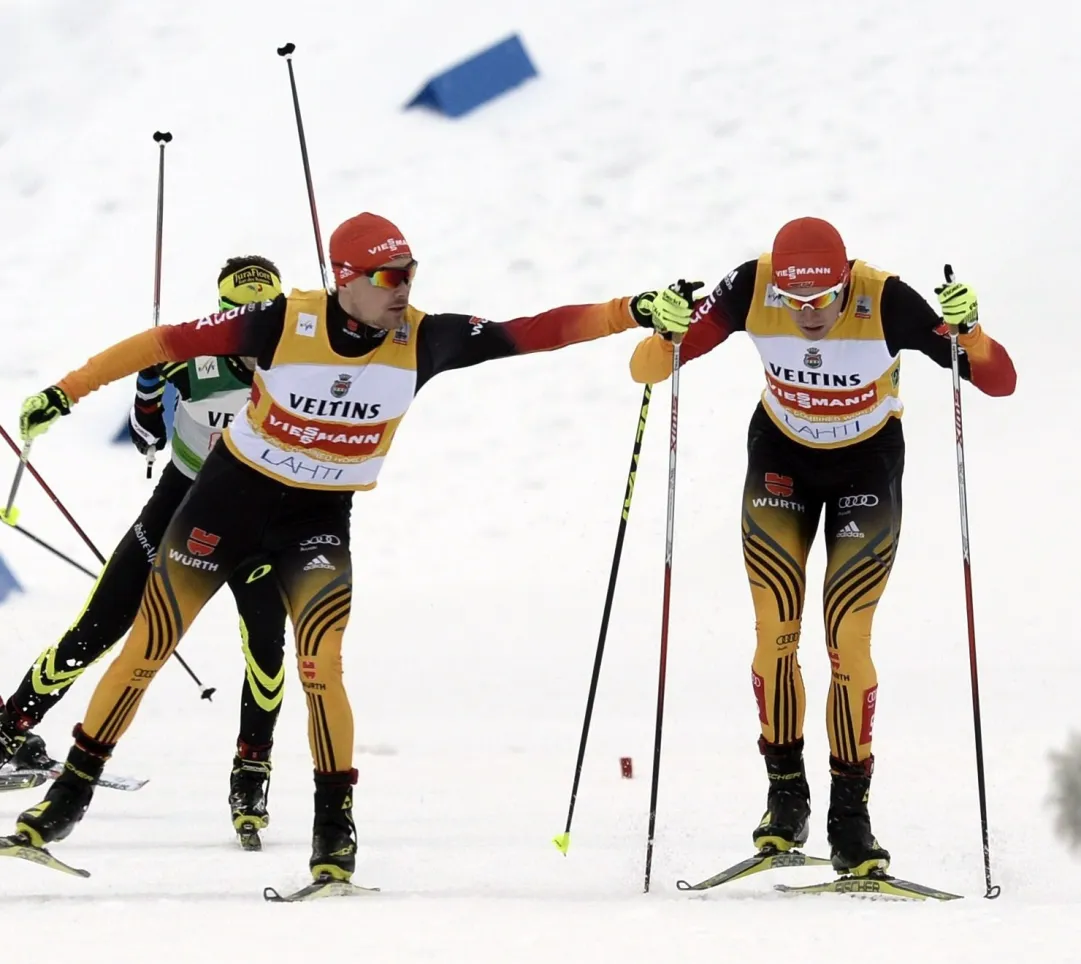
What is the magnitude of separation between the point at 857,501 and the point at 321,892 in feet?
6.64

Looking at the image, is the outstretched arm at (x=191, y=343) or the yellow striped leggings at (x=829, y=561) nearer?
the outstretched arm at (x=191, y=343)

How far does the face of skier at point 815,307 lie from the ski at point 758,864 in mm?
1559

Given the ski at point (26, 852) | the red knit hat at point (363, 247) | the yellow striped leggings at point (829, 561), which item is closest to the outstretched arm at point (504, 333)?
the red knit hat at point (363, 247)

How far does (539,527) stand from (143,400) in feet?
15.8

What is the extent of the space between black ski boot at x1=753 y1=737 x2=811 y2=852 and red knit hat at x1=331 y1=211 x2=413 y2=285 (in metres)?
1.93

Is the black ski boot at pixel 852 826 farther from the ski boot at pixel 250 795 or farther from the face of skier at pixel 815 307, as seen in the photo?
the ski boot at pixel 250 795

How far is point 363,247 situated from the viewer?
5.20 meters

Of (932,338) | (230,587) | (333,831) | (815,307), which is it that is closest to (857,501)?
(932,338)

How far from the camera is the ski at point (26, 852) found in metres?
5.06

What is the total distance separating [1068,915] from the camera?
4402mm

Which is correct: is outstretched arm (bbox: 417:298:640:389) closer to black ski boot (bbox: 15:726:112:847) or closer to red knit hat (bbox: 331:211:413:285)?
red knit hat (bbox: 331:211:413:285)

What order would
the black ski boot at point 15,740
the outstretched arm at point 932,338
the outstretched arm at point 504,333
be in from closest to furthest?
the outstretched arm at point 504,333 → the outstretched arm at point 932,338 → the black ski boot at point 15,740

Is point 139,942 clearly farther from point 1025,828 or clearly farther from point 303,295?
point 1025,828

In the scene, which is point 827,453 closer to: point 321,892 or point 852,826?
point 852,826
